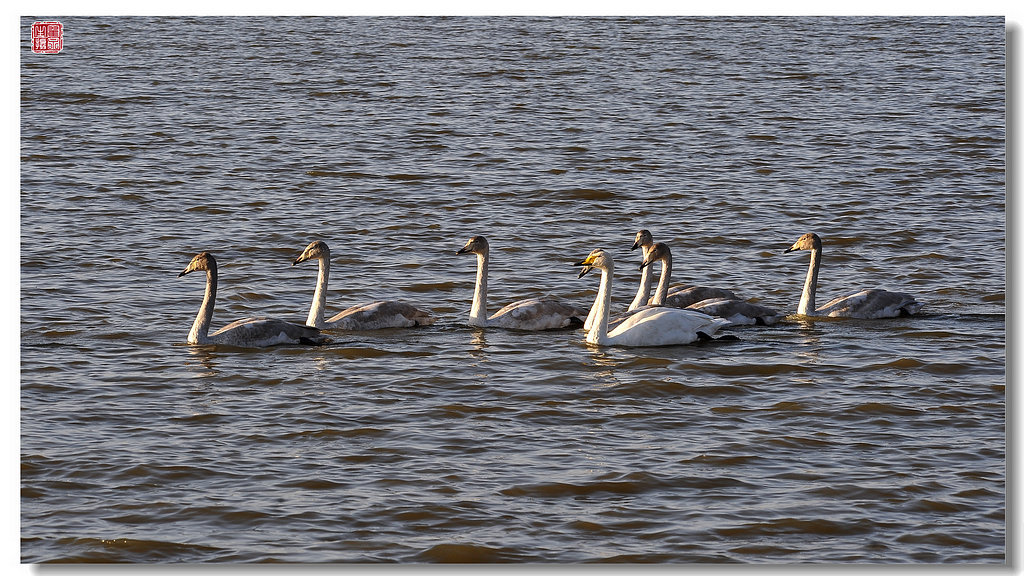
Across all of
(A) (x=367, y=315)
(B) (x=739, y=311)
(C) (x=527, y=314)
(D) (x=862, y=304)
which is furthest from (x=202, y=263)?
(D) (x=862, y=304)

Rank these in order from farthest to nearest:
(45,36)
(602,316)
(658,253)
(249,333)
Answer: (658,253), (602,316), (249,333), (45,36)

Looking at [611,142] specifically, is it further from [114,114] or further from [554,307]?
[554,307]

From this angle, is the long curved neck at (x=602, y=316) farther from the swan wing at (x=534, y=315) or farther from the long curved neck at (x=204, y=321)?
the long curved neck at (x=204, y=321)

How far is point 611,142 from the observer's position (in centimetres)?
2323

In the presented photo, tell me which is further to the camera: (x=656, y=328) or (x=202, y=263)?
(x=202, y=263)

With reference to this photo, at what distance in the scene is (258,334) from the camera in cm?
1339

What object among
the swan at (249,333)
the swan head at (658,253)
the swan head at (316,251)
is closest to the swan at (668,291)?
the swan head at (658,253)

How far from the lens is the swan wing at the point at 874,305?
46.8 ft

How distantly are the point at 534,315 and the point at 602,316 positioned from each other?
2.63 ft

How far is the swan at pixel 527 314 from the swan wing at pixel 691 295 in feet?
3.50

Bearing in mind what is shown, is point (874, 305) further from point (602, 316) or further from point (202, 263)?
point (202, 263)

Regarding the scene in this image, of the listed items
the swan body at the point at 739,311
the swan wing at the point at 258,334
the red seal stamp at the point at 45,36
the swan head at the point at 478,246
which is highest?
the red seal stamp at the point at 45,36

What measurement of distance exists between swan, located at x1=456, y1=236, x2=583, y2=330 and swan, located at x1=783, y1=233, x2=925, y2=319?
226 centimetres

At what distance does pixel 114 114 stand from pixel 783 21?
34.4 ft
